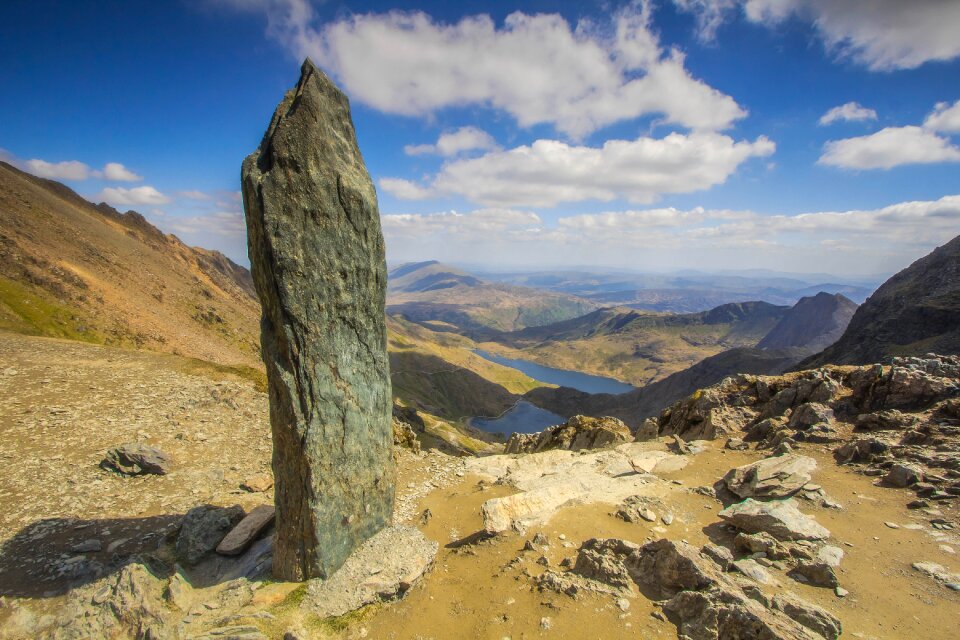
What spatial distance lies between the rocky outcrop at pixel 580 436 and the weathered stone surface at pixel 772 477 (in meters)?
12.4

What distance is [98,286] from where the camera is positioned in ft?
210

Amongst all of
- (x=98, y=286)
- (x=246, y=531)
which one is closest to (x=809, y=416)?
(x=246, y=531)

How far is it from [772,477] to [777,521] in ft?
15.8

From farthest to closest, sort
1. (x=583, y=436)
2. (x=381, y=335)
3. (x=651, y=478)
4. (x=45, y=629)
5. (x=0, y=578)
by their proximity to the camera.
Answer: (x=583, y=436), (x=651, y=478), (x=381, y=335), (x=0, y=578), (x=45, y=629)

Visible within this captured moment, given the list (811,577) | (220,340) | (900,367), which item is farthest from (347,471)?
(220,340)

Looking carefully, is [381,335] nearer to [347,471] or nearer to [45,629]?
[347,471]

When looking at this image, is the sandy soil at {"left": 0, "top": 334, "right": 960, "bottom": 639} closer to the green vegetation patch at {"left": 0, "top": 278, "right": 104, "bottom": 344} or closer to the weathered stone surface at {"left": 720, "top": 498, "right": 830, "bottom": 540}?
the weathered stone surface at {"left": 720, "top": 498, "right": 830, "bottom": 540}

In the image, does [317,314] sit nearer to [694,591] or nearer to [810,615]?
[694,591]

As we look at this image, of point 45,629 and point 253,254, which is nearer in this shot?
point 45,629

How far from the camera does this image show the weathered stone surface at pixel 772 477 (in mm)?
15992

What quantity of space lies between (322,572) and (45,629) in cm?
655

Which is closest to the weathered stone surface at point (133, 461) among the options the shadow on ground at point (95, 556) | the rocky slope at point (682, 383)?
the shadow on ground at point (95, 556)

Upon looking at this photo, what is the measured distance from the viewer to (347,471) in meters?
12.1

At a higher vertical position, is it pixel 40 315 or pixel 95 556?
pixel 40 315
